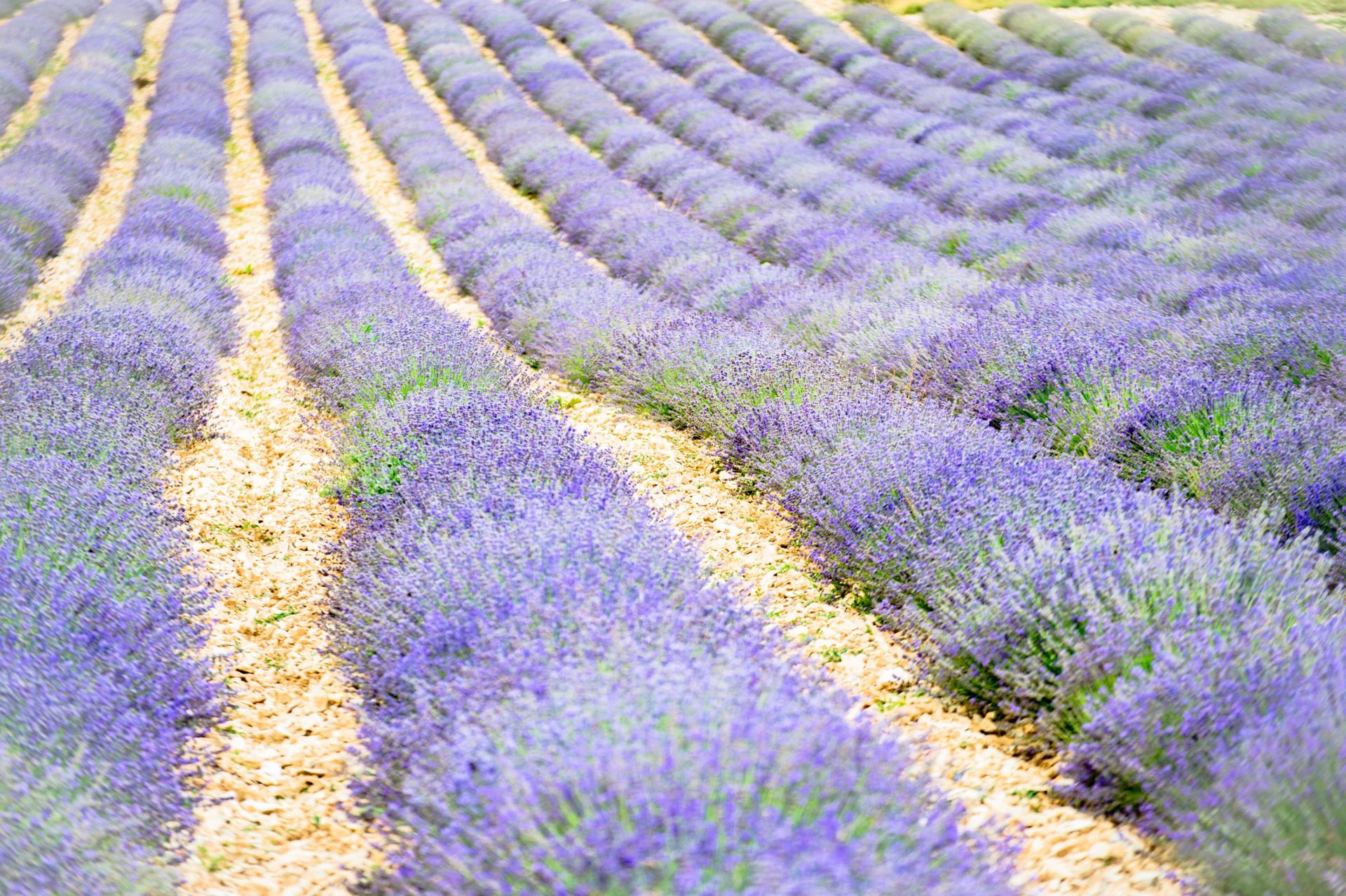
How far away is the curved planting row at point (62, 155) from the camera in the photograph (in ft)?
23.6

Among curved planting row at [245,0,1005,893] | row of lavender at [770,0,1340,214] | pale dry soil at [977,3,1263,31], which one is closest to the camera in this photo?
curved planting row at [245,0,1005,893]

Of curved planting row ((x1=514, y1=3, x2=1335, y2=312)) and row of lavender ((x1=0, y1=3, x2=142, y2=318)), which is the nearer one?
curved planting row ((x1=514, y1=3, x2=1335, y2=312))

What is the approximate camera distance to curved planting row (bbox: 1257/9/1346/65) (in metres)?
12.9

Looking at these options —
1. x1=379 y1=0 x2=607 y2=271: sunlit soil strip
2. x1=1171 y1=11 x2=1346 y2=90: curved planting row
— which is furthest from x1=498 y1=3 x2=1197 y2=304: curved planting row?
x1=1171 y1=11 x2=1346 y2=90: curved planting row

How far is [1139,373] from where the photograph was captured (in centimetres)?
402

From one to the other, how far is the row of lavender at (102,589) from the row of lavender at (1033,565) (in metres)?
1.93

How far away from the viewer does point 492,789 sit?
164 cm

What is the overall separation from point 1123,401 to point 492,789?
3056 millimetres

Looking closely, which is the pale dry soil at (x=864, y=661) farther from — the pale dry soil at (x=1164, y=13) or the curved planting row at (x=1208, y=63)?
the pale dry soil at (x=1164, y=13)

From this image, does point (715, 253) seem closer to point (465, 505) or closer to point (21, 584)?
point (465, 505)

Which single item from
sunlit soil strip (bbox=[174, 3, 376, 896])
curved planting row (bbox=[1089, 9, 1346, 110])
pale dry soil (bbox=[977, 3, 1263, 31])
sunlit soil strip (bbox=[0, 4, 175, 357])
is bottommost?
sunlit soil strip (bbox=[0, 4, 175, 357])

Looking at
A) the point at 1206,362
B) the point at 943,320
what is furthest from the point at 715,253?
the point at 1206,362

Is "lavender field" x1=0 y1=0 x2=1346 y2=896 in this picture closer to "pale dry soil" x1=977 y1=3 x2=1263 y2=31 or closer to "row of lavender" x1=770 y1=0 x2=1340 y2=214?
"row of lavender" x1=770 y1=0 x2=1340 y2=214

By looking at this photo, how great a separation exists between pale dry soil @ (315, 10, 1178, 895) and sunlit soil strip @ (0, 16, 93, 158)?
856 cm
